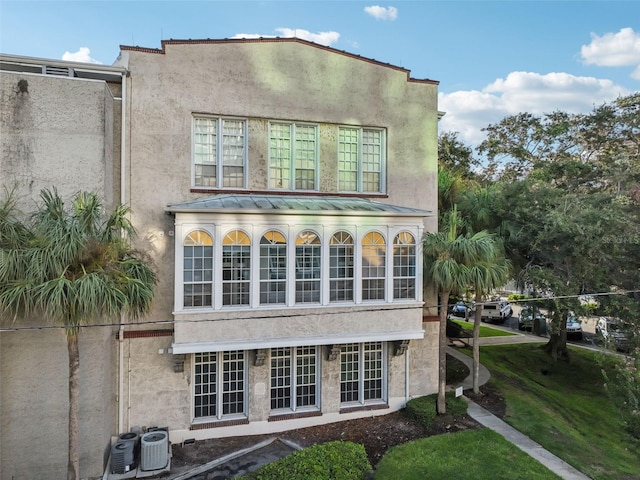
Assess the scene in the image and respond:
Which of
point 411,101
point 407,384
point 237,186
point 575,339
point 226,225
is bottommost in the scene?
point 575,339

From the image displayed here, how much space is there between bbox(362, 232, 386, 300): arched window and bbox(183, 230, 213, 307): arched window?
15.5 ft

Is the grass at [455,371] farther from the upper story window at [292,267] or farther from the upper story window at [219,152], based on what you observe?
the upper story window at [219,152]

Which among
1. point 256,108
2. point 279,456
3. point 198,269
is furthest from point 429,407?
point 256,108

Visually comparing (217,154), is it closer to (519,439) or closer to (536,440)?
(519,439)

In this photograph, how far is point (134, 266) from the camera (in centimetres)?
1024

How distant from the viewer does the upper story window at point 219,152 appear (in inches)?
502

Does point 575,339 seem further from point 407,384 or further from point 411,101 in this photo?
point 411,101

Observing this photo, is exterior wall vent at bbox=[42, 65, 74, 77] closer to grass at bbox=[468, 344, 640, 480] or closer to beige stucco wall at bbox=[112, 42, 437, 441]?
beige stucco wall at bbox=[112, 42, 437, 441]

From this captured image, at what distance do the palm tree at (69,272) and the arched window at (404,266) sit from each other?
7524mm

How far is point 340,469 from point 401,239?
7.02 m

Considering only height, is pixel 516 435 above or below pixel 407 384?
below

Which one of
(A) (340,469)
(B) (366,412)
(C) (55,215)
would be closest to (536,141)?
(B) (366,412)

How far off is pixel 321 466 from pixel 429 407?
18.1ft

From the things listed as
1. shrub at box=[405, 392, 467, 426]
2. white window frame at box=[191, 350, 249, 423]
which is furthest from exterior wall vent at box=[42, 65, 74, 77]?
shrub at box=[405, 392, 467, 426]
